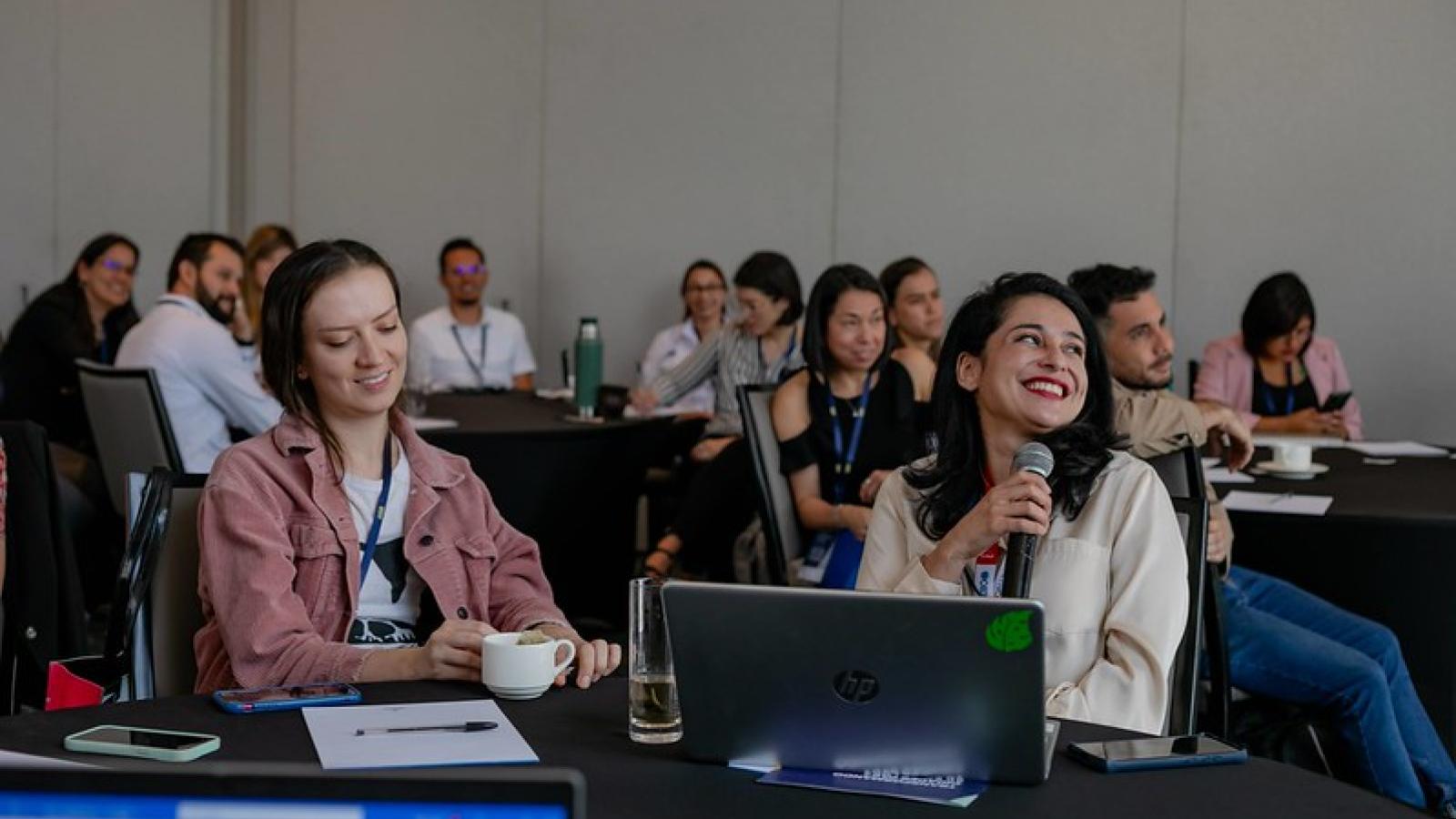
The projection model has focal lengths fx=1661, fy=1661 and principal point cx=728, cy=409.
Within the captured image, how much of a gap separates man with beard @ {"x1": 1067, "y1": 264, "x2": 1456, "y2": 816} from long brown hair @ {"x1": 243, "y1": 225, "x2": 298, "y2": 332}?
326cm

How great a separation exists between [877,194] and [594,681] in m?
6.20

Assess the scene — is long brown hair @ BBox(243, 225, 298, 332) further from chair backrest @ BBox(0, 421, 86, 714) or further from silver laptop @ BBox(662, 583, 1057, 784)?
silver laptop @ BBox(662, 583, 1057, 784)

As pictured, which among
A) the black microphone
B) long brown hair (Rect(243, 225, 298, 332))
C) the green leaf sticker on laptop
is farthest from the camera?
long brown hair (Rect(243, 225, 298, 332))

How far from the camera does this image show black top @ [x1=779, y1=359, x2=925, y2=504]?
411 cm

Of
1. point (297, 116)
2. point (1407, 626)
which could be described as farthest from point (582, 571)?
point (297, 116)

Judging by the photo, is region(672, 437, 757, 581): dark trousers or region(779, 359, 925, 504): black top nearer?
region(779, 359, 925, 504): black top

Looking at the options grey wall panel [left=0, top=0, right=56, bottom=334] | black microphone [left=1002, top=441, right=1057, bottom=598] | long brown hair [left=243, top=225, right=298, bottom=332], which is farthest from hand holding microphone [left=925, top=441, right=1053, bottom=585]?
grey wall panel [left=0, top=0, right=56, bottom=334]

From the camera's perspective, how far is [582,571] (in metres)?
5.65

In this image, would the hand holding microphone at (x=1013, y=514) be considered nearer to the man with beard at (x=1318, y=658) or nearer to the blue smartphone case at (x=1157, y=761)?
the blue smartphone case at (x=1157, y=761)

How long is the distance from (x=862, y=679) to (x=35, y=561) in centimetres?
223

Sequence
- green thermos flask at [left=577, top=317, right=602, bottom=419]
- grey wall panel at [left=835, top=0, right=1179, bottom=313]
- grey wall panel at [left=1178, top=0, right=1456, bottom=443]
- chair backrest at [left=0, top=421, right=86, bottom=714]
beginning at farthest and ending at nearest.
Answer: grey wall panel at [left=835, top=0, right=1179, bottom=313], grey wall panel at [left=1178, top=0, right=1456, bottom=443], green thermos flask at [left=577, top=317, right=602, bottom=419], chair backrest at [left=0, top=421, right=86, bottom=714]

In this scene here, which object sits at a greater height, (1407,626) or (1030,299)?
(1030,299)

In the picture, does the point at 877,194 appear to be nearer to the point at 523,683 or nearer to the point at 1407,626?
the point at 1407,626

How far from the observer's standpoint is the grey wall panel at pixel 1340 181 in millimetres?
7184
